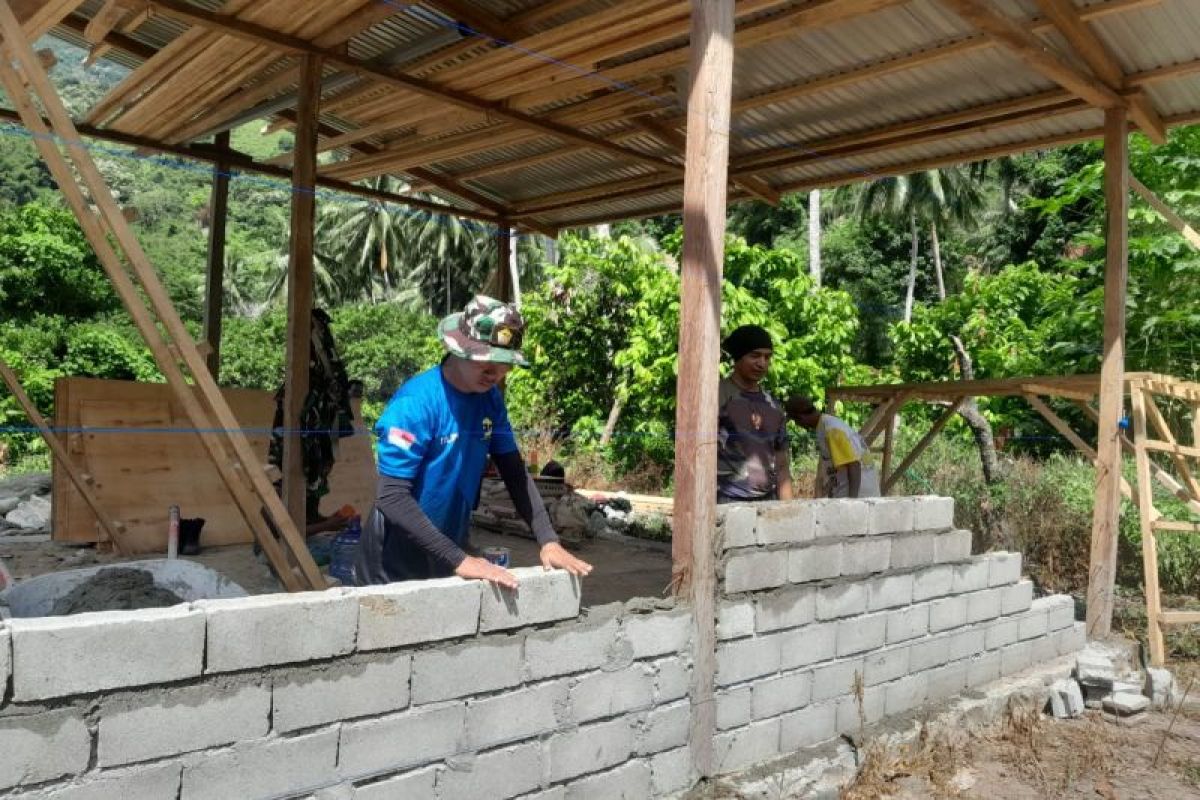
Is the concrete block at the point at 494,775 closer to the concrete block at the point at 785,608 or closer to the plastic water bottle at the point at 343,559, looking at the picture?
the concrete block at the point at 785,608

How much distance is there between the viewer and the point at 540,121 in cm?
673

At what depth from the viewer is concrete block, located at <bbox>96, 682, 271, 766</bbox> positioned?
2.27m

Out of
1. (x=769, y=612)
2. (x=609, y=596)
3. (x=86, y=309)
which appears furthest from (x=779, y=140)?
(x=86, y=309)

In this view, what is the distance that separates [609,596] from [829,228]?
3031 centimetres

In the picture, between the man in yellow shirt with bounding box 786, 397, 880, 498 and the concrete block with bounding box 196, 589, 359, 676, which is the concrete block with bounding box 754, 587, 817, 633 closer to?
the man in yellow shirt with bounding box 786, 397, 880, 498

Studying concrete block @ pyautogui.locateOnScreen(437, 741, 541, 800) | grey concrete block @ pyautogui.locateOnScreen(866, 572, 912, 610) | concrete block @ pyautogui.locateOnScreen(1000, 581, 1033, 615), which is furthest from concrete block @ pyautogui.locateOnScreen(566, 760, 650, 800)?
concrete block @ pyautogui.locateOnScreen(1000, 581, 1033, 615)

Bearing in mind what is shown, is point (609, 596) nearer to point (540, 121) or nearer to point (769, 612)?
point (769, 612)

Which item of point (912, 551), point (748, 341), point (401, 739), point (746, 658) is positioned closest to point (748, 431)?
point (748, 341)

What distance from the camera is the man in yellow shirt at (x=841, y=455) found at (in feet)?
18.3

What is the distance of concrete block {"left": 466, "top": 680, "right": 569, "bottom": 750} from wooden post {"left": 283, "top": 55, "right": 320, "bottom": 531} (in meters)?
3.05

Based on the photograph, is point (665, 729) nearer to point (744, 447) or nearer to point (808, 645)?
point (808, 645)

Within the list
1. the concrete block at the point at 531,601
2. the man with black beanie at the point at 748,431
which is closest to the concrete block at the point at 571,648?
the concrete block at the point at 531,601

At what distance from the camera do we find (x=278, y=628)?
8.40 ft

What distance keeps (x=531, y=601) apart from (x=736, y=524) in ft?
3.42
